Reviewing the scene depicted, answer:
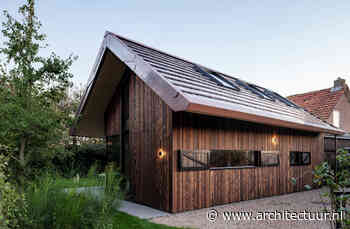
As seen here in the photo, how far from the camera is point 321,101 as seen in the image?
16.6 metres

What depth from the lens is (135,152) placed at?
6.98 metres

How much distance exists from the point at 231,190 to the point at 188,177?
167 centimetres

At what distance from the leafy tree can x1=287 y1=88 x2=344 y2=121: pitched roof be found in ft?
49.5

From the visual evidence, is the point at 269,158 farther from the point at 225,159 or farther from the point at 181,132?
the point at 181,132

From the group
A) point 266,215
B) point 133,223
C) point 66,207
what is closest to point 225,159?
point 266,215

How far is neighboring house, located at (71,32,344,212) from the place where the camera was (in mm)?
5652

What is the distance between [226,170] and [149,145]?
2186 millimetres

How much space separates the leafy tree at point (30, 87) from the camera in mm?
4684

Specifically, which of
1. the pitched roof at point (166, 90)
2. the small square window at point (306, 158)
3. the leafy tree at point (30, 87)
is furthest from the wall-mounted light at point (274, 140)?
the leafy tree at point (30, 87)

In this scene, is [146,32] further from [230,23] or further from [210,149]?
[210,149]

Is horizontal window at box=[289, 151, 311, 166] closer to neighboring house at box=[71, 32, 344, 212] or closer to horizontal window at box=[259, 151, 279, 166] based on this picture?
neighboring house at box=[71, 32, 344, 212]

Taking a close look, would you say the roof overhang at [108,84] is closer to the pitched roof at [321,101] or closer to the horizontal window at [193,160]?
the horizontal window at [193,160]

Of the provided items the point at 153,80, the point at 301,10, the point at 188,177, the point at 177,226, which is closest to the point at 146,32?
the point at 301,10

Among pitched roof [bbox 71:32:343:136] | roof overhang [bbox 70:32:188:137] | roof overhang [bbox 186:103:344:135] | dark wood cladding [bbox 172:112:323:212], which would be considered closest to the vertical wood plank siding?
dark wood cladding [bbox 172:112:323:212]
